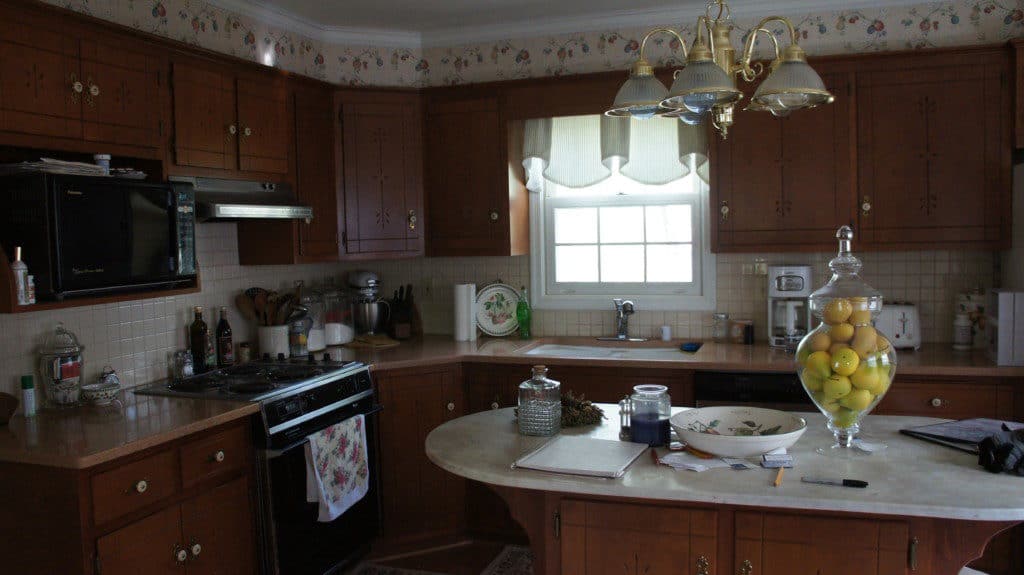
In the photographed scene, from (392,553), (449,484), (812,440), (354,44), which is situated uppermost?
(354,44)

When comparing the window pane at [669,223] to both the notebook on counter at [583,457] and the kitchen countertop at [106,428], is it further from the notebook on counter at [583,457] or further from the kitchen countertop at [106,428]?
the kitchen countertop at [106,428]

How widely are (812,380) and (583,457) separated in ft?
2.09

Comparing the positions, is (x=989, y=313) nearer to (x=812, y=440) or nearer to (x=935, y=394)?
(x=935, y=394)

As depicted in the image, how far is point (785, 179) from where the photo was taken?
3.81 meters

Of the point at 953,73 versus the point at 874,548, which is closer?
the point at 874,548

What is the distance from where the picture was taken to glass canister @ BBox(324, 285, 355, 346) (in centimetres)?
424

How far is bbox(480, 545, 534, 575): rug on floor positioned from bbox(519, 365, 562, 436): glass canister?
1424mm

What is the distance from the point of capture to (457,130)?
170 inches

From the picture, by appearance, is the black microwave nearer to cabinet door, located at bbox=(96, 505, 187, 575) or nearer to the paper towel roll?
cabinet door, located at bbox=(96, 505, 187, 575)

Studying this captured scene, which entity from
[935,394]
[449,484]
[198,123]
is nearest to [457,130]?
[198,123]

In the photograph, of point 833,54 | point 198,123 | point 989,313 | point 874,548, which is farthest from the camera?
point 833,54

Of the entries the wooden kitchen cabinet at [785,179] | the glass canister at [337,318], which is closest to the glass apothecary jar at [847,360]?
the wooden kitchen cabinet at [785,179]

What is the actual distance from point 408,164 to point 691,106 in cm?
246

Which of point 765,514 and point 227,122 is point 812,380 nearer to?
point 765,514
